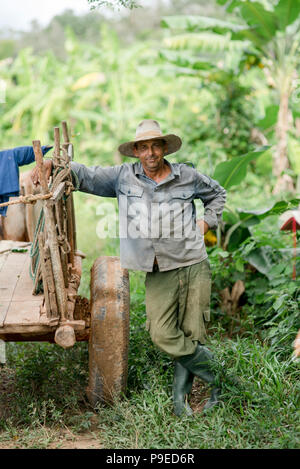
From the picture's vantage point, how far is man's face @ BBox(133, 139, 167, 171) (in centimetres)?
376

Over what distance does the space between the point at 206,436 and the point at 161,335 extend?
0.70 metres

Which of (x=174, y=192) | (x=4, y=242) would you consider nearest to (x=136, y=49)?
(x=4, y=242)

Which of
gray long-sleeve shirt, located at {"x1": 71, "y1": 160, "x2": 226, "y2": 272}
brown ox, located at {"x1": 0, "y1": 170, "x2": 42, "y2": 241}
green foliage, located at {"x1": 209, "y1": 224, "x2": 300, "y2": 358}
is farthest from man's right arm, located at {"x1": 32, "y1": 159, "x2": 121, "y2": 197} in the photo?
Answer: brown ox, located at {"x1": 0, "y1": 170, "x2": 42, "y2": 241}

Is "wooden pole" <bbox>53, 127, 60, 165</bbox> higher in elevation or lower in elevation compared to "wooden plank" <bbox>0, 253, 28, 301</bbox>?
higher

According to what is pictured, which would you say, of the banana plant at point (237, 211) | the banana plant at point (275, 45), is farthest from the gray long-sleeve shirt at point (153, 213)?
the banana plant at point (275, 45)

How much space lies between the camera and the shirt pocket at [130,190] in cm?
378

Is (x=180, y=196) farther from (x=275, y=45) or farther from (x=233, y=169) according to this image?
(x=275, y=45)

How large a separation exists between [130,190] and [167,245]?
446 millimetres

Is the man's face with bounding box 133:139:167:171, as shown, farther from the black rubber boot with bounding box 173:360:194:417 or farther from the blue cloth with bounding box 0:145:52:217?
the black rubber boot with bounding box 173:360:194:417

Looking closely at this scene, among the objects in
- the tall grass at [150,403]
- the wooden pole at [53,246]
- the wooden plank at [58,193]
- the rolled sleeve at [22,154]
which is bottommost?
the tall grass at [150,403]

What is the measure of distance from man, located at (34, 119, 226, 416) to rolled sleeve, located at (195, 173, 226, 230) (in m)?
0.05

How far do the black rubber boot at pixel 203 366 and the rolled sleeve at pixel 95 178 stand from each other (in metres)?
1.23

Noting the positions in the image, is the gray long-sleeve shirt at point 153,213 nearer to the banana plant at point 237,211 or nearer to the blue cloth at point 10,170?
the blue cloth at point 10,170

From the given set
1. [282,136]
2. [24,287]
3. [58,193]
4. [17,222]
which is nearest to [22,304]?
[24,287]
